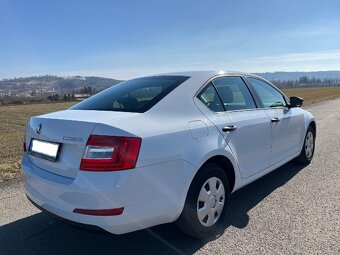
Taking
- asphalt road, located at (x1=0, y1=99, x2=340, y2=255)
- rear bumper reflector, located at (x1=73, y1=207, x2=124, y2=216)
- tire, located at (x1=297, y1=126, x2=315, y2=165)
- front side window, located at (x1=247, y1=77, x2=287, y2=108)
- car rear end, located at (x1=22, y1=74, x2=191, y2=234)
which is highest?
front side window, located at (x1=247, y1=77, x2=287, y2=108)

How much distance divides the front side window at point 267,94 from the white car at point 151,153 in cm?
32

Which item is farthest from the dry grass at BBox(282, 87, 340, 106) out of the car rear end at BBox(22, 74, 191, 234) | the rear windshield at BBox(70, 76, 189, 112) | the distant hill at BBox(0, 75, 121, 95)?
the distant hill at BBox(0, 75, 121, 95)

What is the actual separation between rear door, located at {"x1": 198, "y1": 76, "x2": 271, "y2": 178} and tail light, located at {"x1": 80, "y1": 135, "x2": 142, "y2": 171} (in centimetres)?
108

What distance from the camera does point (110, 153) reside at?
253cm

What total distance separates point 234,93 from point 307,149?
256cm

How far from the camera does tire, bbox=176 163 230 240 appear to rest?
10.1ft

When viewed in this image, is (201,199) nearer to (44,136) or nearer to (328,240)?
(328,240)

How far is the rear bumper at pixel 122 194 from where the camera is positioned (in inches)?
99.1

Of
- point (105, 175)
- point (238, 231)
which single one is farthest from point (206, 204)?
point (105, 175)

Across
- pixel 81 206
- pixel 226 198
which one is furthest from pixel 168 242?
pixel 81 206

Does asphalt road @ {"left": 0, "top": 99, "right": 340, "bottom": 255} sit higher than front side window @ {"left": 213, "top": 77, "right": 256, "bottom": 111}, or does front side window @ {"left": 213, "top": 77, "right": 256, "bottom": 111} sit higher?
front side window @ {"left": 213, "top": 77, "right": 256, "bottom": 111}

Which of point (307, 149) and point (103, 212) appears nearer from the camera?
point (103, 212)

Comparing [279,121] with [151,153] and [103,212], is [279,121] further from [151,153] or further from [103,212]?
[103,212]

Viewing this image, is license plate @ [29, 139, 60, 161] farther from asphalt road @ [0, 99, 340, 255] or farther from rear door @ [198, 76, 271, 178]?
rear door @ [198, 76, 271, 178]
